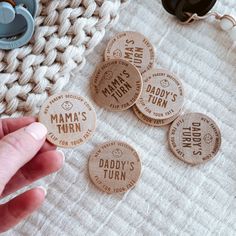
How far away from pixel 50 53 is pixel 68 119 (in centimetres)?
11

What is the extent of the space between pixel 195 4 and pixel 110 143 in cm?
28

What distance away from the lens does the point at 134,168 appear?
0.76m

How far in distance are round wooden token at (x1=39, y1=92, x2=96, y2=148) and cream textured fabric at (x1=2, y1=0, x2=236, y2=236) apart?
0.14 ft

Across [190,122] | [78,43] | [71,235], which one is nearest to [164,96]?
[190,122]

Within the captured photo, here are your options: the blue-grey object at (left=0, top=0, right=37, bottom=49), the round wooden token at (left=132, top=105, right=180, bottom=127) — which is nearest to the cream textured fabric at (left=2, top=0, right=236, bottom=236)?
the round wooden token at (left=132, top=105, right=180, bottom=127)

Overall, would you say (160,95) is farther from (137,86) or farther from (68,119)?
(68,119)

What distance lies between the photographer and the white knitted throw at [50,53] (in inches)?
29.0

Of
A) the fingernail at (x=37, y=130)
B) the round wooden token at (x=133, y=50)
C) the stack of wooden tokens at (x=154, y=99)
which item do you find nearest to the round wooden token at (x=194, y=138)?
the stack of wooden tokens at (x=154, y=99)

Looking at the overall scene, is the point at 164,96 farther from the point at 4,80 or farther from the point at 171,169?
the point at 4,80

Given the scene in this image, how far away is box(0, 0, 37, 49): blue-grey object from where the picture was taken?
0.73 metres

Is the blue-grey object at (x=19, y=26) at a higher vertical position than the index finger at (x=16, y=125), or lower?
higher

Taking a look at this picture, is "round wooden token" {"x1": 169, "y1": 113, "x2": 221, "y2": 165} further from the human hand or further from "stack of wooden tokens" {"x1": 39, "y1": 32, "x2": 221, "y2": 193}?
the human hand

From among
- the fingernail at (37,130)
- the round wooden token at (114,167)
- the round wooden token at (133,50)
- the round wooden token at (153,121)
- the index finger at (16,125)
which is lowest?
the round wooden token at (114,167)

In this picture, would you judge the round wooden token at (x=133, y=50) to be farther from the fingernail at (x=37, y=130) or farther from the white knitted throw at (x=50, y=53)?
the fingernail at (x=37, y=130)
